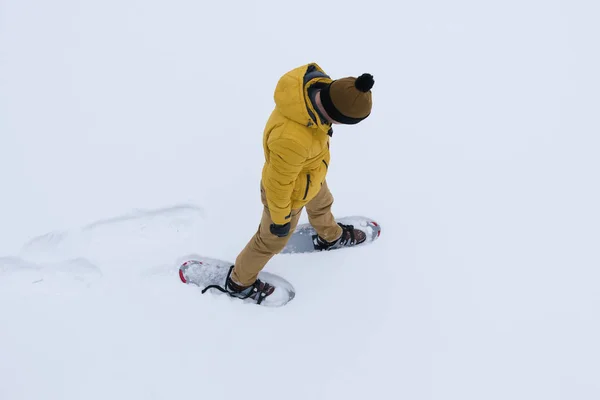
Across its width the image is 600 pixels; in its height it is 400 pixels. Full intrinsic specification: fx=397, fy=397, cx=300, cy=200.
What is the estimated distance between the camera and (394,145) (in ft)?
9.43

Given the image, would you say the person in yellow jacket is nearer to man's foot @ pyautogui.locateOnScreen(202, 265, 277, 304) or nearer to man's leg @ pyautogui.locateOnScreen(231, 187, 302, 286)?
man's leg @ pyautogui.locateOnScreen(231, 187, 302, 286)

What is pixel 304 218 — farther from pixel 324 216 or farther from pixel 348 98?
pixel 348 98

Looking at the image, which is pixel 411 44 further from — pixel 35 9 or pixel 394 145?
pixel 35 9

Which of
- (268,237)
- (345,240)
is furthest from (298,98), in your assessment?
(345,240)

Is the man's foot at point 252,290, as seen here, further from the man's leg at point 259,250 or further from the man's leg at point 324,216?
the man's leg at point 324,216

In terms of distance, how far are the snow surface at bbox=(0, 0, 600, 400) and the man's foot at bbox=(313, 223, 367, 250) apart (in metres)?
0.07

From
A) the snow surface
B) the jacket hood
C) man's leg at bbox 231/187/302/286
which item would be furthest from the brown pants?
the jacket hood

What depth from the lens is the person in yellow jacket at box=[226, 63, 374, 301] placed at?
1356 millimetres

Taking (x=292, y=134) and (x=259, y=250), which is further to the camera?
(x=259, y=250)

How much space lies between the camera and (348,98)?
52.4 inches

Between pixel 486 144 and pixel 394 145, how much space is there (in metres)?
0.69

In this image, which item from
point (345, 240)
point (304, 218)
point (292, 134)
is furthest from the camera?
point (304, 218)

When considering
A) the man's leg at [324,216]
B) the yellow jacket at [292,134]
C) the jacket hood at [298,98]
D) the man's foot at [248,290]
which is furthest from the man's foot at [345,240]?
the jacket hood at [298,98]

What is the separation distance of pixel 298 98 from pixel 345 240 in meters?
1.29
